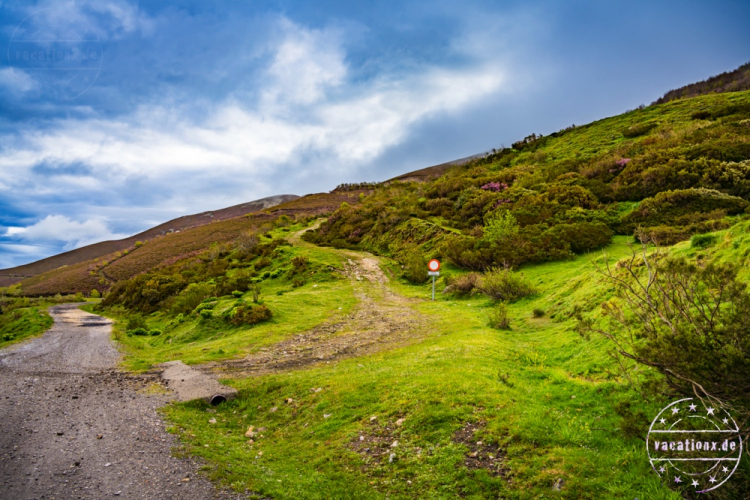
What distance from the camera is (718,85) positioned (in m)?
51.4

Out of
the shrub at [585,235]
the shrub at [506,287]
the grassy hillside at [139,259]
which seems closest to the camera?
the shrub at [506,287]

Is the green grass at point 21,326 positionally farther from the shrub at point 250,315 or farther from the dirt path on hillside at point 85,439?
the shrub at point 250,315

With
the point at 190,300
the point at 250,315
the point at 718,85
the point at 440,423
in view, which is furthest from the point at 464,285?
the point at 718,85

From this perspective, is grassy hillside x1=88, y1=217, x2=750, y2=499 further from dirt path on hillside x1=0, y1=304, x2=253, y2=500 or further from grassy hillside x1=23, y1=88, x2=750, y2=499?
dirt path on hillside x1=0, y1=304, x2=253, y2=500

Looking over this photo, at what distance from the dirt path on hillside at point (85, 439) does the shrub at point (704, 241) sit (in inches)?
490

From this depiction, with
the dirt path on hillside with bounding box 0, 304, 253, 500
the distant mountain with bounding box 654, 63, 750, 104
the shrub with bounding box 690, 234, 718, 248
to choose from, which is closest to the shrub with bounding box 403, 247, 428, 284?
the shrub with bounding box 690, 234, 718, 248

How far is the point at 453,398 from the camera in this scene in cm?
694

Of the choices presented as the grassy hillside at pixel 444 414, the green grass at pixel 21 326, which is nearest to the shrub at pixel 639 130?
the grassy hillside at pixel 444 414

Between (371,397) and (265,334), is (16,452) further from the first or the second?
(265,334)

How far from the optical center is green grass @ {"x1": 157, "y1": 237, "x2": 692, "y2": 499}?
479 cm

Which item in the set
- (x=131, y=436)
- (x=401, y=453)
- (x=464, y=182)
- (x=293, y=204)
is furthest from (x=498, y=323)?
(x=293, y=204)

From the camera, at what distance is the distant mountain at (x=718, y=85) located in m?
45.5

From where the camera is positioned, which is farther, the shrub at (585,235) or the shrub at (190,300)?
the shrub at (190,300)

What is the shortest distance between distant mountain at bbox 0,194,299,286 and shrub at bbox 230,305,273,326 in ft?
186
